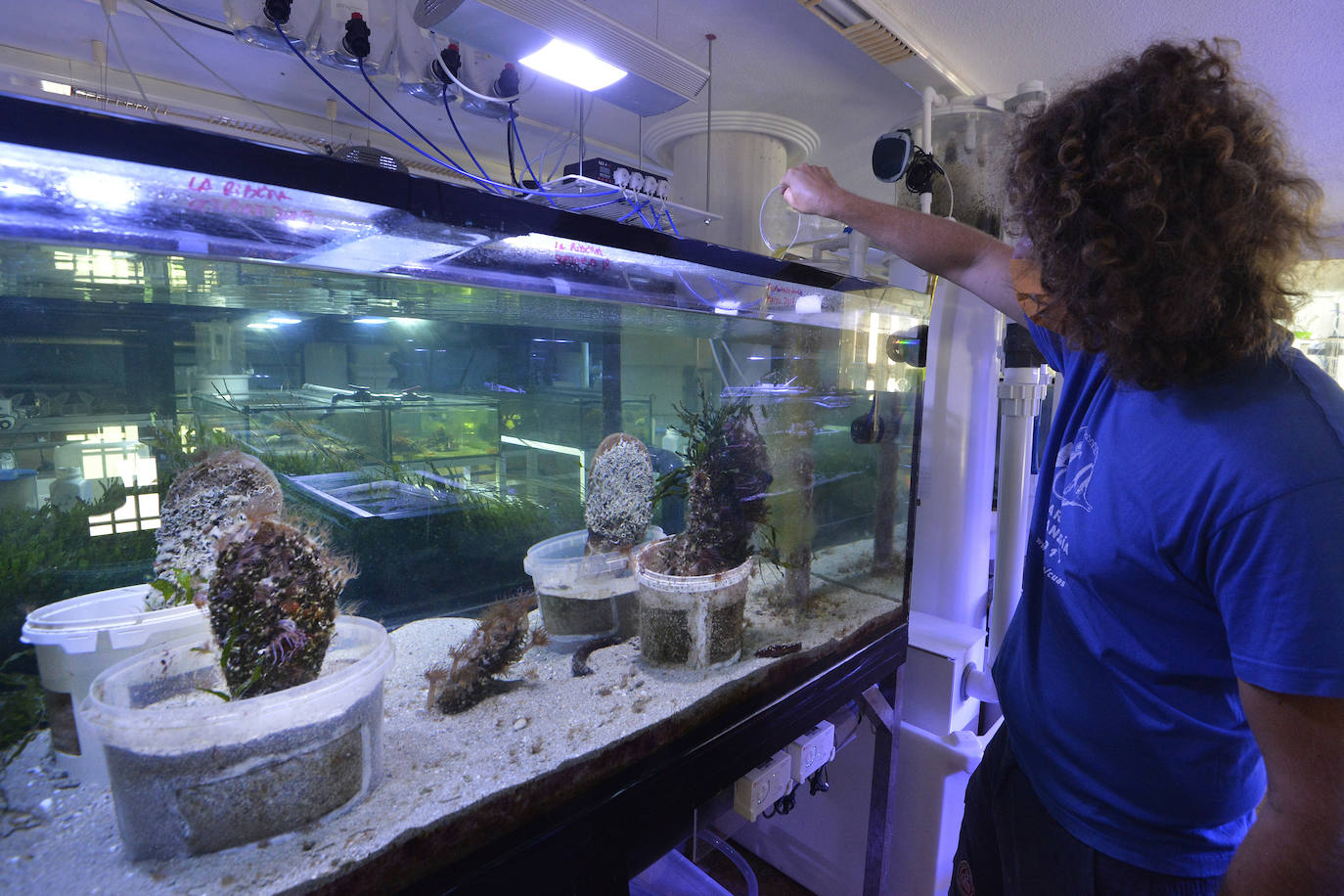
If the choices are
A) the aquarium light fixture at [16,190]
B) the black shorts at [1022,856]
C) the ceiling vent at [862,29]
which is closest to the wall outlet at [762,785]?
the black shorts at [1022,856]

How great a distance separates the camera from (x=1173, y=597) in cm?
86

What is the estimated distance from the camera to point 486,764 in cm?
97

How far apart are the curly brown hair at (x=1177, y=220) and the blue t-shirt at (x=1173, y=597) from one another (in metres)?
0.08

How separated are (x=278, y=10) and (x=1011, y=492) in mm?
2676

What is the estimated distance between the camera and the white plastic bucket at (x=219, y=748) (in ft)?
2.43

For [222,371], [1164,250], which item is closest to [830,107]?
[1164,250]

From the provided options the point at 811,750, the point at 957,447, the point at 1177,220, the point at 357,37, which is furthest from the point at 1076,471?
the point at 357,37

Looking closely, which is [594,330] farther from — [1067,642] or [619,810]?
[1067,642]

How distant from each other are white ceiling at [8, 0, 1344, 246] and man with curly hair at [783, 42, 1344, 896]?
1.30 m

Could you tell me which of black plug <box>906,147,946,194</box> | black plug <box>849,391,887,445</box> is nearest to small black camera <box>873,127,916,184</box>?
black plug <box>906,147,946,194</box>

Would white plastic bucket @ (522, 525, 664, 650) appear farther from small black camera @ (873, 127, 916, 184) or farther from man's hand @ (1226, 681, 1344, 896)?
small black camera @ (873, 127, 916, 184)

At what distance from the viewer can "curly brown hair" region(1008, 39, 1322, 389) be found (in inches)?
31.2

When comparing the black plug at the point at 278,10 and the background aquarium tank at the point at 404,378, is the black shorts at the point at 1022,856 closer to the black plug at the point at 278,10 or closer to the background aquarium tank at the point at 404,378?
the background aquarium tank at the point at 404,378

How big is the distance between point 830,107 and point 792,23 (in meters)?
0.84
